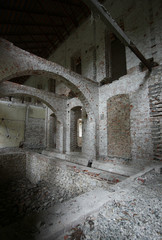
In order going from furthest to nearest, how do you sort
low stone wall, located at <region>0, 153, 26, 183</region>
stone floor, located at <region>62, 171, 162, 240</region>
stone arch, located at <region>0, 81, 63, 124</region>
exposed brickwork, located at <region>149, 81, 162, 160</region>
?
low stone wall, located at <region>0, 153, 26, 183</region>
stone arch, located at <region>0, 81, 63, 124</region>
exposed brickwork, located at <region>149, 81, 162, 160</region>
stone floor, located at <region>62, 171, 162, 240</region>

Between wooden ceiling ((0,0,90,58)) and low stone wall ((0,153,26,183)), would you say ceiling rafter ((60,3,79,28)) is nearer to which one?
wooden ceiling ((0,0,90,58))

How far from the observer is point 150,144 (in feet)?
14.1

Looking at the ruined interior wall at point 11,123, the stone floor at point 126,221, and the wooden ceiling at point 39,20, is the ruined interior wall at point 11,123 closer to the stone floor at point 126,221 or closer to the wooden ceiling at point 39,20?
the wooden ceiling at point 39,20

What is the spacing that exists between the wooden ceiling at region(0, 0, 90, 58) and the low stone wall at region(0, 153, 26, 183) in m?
8.67

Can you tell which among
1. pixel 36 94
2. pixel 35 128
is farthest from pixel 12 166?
pixel 36 94

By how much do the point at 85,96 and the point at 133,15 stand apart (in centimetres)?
438

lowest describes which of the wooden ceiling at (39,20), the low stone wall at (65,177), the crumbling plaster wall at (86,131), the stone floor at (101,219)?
the low stone wall at (65,177)

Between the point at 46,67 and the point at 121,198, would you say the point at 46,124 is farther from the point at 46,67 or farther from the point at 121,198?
the point at 121,198

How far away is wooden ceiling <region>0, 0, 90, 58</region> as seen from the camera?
711 centimetres

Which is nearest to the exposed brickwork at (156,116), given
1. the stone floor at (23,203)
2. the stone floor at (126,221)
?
the stone floor at (126,221)

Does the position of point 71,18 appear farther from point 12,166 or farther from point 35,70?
point 12,166

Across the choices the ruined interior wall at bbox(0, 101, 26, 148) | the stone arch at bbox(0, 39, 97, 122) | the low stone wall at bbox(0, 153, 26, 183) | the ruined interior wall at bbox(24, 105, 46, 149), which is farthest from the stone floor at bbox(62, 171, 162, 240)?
the ruined interior wall at bbox(0, 101, 26, 148)

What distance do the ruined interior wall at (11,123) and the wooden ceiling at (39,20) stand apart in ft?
17.7

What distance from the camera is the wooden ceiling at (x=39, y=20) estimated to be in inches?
280
